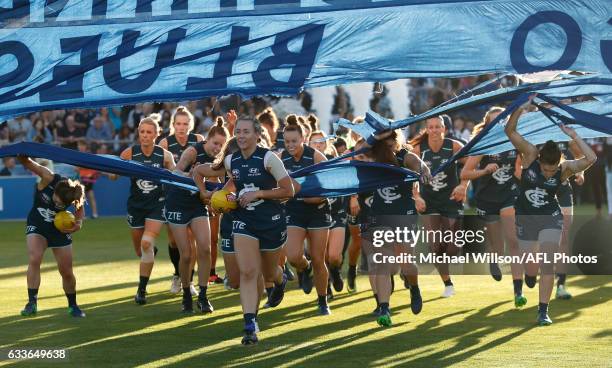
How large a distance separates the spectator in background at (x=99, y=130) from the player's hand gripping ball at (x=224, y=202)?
61.1 feet

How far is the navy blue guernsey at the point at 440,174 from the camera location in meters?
14.3

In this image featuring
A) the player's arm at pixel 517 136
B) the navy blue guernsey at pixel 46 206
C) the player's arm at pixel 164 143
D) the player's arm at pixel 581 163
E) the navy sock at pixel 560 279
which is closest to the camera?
the player's arm at pixel 517 136

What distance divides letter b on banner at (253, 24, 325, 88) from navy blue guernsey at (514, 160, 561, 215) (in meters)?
3.96

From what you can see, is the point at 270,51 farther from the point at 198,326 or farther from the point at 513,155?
the point at 513,155

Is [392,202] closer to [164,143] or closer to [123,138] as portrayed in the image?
[164,143]

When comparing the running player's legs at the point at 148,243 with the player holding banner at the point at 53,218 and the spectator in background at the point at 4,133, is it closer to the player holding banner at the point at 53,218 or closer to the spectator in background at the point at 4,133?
the player holding banner at the point at 53,218

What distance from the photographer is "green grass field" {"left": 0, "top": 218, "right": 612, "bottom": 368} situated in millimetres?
10047

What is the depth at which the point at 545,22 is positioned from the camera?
8.48 m

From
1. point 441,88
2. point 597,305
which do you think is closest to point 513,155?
point 597,305

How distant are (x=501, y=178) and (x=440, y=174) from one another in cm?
81

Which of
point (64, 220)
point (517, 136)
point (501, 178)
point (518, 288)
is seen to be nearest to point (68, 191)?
point (64, 220)

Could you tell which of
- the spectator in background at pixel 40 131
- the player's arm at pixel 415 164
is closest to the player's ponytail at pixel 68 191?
the player's arm at pixel 415 164

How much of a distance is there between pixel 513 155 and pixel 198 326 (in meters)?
4.66

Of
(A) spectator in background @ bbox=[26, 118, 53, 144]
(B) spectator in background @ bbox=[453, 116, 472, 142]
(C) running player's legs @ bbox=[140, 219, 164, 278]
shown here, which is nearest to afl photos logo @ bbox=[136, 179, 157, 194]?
(C) running player's legs @ bbox=[140, 219, 164, 278]
